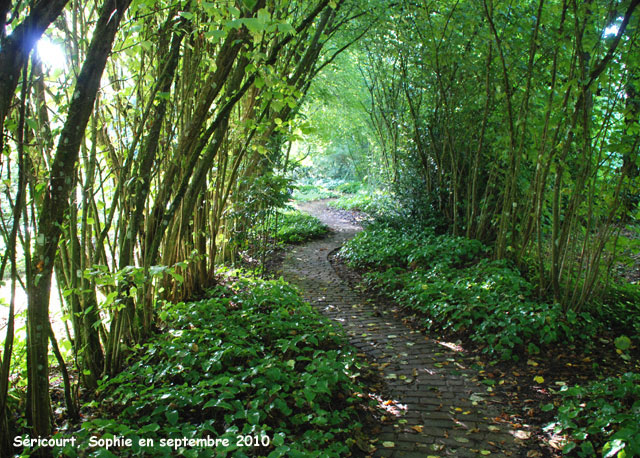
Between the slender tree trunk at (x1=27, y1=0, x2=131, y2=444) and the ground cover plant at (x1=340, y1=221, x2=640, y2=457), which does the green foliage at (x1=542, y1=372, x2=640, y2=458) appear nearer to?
the ground cover plant at (x1=340, y1=221, x2=640, y2=457)

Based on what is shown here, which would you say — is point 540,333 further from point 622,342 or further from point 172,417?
point 172,417

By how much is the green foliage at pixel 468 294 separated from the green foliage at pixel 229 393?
151 cm

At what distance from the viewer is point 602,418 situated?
8.57 ft

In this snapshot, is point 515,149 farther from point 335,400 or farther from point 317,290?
point 335,400

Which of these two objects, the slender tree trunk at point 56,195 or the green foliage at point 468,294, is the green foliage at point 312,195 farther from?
the slender tree trunk at point 56,195

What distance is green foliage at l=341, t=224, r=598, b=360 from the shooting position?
13.5 feet

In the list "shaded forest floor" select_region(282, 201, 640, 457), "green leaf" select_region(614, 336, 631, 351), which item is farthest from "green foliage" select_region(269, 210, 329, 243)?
"green leaf" select_region(614, 336, 631, 351)

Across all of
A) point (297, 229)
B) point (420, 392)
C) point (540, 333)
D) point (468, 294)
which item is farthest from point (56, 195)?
point (297, 229)

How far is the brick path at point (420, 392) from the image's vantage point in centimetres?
271

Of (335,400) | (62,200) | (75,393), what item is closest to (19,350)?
(75,393)

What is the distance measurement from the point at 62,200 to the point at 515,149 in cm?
554

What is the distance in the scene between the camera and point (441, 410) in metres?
3.13

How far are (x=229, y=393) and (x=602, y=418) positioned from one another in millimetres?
2356

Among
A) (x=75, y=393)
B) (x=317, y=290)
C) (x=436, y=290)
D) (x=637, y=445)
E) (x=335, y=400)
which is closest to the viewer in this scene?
(x=637, y=445)
